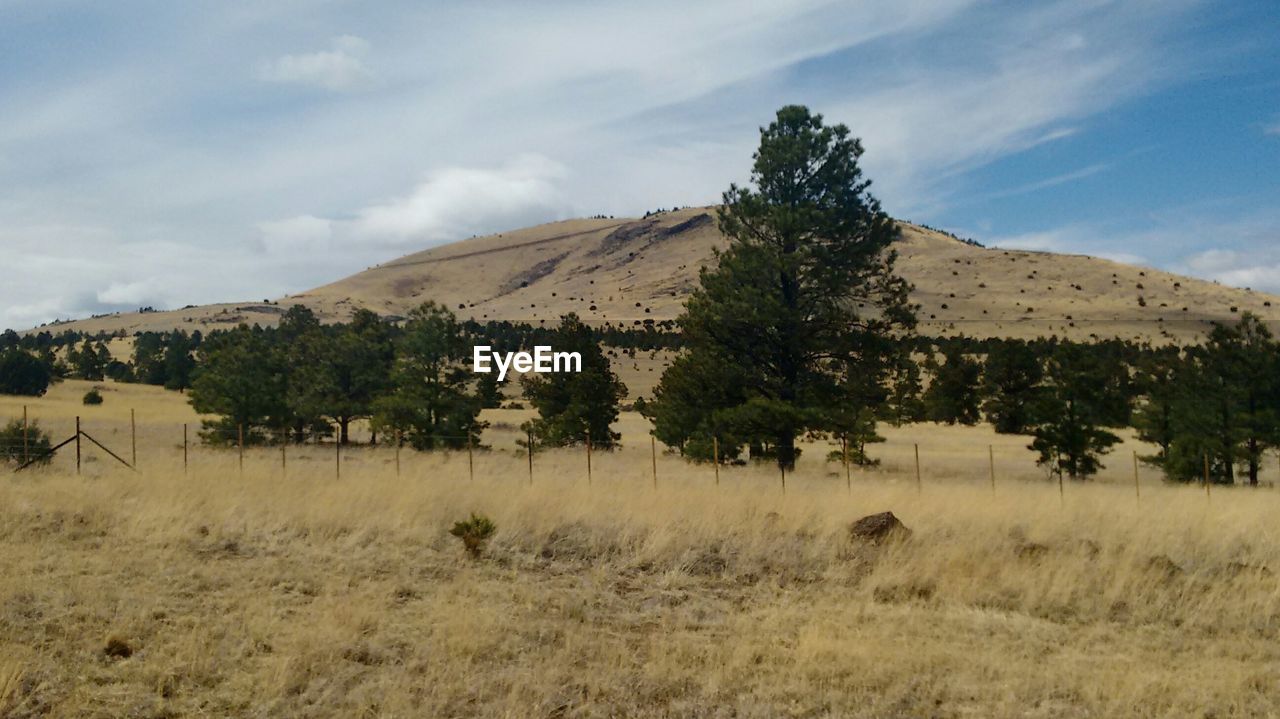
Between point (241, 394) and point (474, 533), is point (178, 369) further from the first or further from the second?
point (474, 533)

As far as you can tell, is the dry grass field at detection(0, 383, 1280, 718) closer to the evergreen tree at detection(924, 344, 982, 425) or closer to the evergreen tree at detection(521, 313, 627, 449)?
the evergreen tree at detection(521, 313, 627, 449)

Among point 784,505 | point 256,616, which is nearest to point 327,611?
point 256,616

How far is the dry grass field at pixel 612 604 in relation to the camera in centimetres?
791

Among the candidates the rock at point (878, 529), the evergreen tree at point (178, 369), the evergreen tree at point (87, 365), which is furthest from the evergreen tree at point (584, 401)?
the evergreen tree at point (87, 365)

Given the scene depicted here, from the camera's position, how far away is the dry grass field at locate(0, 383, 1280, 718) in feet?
26.0

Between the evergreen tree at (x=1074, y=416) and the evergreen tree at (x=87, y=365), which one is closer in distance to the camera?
the evergreen tree at (x=1074, y=416)

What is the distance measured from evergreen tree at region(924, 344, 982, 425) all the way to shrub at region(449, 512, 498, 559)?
64.0m

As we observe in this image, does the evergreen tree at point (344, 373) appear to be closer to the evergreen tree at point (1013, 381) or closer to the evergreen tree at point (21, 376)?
the evergreen tree at point (21, 376)

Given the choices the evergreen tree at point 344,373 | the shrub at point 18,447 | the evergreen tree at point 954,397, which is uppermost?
the evergreen tree at point 344,373

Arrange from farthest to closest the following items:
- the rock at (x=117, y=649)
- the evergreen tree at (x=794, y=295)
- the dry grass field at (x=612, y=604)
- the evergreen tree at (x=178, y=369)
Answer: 1. the evergreen tree at (x=178, y=369)
2. the evergreen tree at (x=794, y=295)
3. the rock at (x=117, y=649)
4. the dry grass field at (x=612, y=604)

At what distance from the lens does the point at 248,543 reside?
13.2m

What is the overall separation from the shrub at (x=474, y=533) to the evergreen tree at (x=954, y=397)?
64.0m

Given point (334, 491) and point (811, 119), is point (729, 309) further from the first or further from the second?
point (334, 491)

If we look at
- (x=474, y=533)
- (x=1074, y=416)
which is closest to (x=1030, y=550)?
(x=474, y=533)
